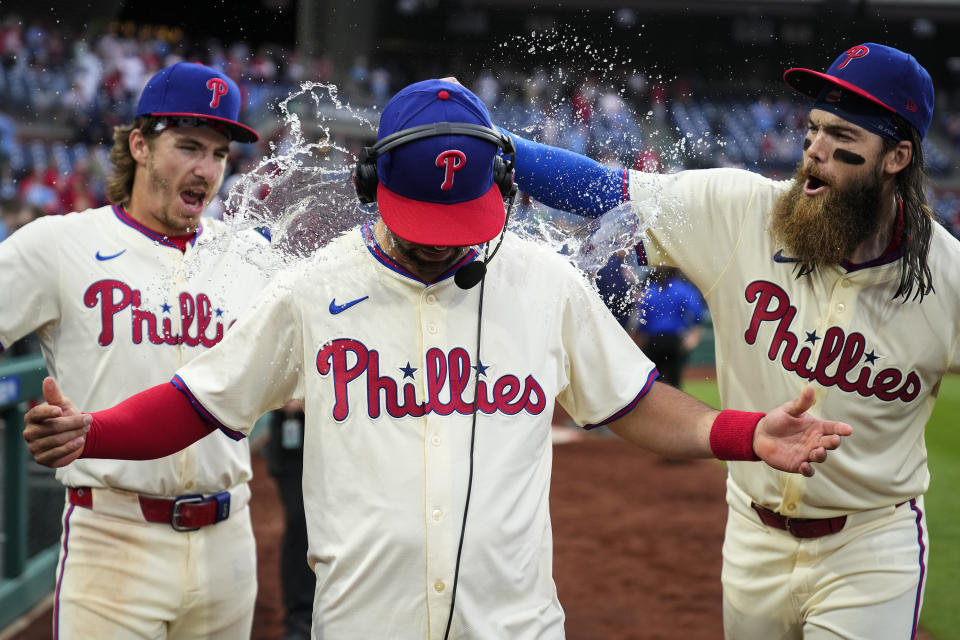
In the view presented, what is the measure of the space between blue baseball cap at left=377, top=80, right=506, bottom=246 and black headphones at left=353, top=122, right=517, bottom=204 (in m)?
0.01

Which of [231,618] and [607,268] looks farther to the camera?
[231,618]

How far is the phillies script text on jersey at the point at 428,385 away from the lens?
2.16 metres

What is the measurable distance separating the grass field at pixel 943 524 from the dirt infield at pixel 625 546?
1.28 ft

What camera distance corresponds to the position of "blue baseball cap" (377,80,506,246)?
2.04 meters

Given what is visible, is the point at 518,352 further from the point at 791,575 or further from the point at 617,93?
the point at 791,575

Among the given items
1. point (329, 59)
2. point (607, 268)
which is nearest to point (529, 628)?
point (607, 268)

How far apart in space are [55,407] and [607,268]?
4.63 ft

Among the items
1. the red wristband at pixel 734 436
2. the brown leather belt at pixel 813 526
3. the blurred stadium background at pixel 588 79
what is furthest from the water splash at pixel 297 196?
the brown leather belt at pixel 813 526

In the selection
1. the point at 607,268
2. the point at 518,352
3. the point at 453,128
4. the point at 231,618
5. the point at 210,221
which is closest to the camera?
the point at 453,128

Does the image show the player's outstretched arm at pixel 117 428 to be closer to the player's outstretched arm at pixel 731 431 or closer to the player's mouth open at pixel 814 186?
the player's outstretched arm at pixel 731 431

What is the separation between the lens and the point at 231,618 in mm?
3066

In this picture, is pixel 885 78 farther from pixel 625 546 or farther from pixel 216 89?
pixel 625 546

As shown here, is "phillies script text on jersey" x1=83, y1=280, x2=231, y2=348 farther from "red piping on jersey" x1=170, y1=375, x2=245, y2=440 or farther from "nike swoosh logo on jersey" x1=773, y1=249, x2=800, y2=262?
"nike swoosh logo on jersey" x1=773, y1=249, x2=800, y2=262

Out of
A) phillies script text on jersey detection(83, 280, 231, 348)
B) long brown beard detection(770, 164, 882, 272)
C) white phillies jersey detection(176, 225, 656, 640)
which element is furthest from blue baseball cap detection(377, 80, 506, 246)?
phillies script text on jersey detection(83, 280, 231, 348)
